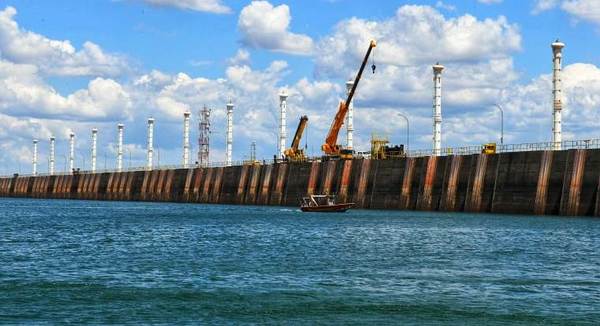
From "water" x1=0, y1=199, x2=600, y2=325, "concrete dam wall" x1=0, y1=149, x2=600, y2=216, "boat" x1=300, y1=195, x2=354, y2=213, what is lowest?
"water" x1=0, y1=199, x2=600, y2=325

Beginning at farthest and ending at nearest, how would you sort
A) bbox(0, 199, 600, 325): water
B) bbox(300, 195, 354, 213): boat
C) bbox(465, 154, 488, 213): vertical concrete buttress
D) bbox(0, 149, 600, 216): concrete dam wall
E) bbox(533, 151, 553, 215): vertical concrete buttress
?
bbox(300, 195, 354, 213): boat → bbox(465, 154, 488, 213): vertical concrete buttress → bbox(533, 151, 553, 215): vertical concrete buttress → bbox(0, 149, 600, 216): concrete dam wall → bbox(0, 199, 600, 325): water

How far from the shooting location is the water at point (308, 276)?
103 ft

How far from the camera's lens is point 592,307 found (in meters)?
32.6

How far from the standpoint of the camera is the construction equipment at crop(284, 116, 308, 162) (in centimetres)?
13788

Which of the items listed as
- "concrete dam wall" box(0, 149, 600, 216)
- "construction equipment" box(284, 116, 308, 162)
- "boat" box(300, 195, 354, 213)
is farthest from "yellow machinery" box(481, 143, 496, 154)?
"construction equipment" box(284, 116, 308, 162)

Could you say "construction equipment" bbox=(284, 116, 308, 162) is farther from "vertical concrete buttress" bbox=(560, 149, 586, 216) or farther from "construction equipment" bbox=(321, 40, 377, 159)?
"vertical concrete buttress" bbox=(560, 149, 586, 216)

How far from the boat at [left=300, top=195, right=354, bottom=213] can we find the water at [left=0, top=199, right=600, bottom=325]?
31.6 meters

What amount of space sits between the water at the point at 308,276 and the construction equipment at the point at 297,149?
213 feet

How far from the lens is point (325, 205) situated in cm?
10712

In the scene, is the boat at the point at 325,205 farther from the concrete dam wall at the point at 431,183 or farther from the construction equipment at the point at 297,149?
the construction equipment at the point at 297,149

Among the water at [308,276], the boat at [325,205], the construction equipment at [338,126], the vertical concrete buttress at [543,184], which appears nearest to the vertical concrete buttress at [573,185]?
the vertical concrete buttress at [543,184]

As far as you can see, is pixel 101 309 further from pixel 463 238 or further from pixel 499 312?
pixel 463 238

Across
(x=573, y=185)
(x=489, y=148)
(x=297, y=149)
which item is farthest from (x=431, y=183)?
(x=297, y=149)

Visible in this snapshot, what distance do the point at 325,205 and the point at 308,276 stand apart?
6592 centimetres
